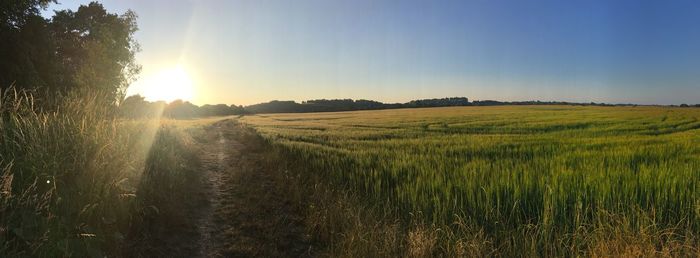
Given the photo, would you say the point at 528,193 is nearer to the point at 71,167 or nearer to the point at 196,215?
the point at 196,215

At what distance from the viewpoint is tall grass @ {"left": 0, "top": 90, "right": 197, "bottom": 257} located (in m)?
4.02

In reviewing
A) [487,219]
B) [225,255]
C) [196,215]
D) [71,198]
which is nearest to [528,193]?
[487,219]

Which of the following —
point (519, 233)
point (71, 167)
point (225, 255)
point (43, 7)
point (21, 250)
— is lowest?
point (225, 255)

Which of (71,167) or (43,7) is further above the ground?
(43,7)

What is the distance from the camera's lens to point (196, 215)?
293 inches

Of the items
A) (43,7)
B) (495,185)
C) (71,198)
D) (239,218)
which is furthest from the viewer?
(43,7)

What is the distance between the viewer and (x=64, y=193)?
494 cm

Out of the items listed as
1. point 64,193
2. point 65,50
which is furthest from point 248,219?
point 65,50

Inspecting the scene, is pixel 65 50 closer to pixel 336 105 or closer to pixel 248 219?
pixel 248 219

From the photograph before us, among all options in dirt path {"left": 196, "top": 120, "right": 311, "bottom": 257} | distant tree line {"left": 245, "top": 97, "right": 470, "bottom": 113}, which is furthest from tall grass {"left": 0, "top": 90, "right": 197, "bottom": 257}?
Answer: distant tree line {"left": 245, "top": 97, "right": 470, "bottom": 113}

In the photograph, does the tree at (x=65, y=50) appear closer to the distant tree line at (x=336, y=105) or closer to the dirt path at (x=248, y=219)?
the dirt path at (x=248, y=219)

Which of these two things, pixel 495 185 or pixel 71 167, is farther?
pixel 495 185

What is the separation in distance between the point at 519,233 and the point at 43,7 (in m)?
21.9

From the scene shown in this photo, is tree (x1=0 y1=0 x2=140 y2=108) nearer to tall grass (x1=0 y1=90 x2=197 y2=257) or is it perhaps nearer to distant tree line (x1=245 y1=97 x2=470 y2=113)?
tall grass (x1=0 y1=90 x2=197 y2=257)
